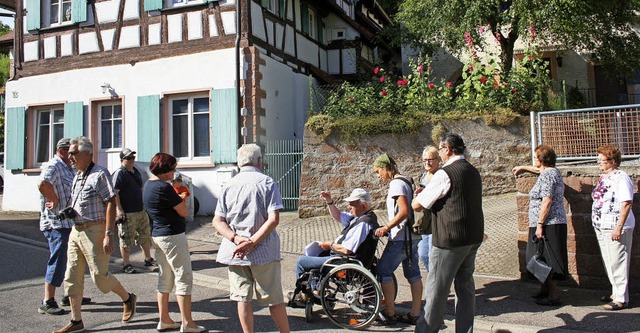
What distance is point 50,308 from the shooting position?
573 centimetres

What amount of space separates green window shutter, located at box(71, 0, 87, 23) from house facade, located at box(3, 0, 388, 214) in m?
0.03

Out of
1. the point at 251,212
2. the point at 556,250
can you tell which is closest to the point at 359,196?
the point at 251,212

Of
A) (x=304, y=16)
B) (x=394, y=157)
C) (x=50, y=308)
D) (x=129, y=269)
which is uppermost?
(x=304, y=16)

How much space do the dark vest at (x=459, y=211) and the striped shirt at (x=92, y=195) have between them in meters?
3.20

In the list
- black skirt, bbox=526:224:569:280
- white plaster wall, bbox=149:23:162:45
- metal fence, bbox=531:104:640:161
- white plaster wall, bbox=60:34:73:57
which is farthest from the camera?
white plaster wall, bbox=60:34:73:57

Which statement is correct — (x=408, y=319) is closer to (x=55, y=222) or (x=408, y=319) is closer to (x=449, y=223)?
(x=449, y=223)

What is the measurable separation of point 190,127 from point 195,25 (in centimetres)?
256

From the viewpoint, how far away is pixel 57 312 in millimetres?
5723

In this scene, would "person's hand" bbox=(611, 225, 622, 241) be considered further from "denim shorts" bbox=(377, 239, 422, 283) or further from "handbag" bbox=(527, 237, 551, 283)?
"denim shorts" bbox=(377, 239, 422, 283)

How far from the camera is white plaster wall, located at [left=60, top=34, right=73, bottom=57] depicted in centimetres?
1513

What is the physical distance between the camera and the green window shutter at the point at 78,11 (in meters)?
14.8

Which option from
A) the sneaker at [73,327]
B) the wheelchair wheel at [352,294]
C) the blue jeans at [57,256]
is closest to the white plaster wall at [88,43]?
the blue jeans at [57,256]

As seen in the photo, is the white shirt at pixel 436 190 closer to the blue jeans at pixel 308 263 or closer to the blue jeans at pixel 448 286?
the blue jeans at pixel 448 286

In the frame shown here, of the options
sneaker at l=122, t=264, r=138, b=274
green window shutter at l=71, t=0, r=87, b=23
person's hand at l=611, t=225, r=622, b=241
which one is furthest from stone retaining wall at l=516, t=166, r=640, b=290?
green window shutter at l=71, t=0, r=87, b=23
